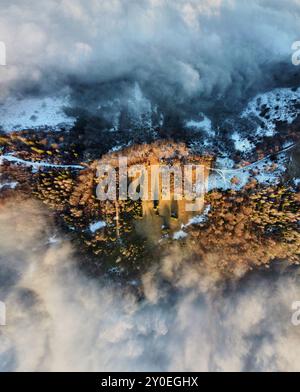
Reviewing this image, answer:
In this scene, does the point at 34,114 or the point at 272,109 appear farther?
the point at 272,109

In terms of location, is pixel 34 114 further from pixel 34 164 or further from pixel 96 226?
pixel 96 226

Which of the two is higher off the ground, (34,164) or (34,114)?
(34,114)

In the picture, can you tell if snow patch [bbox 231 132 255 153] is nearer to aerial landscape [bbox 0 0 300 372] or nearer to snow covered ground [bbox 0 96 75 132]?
aerial landscape [bbox 0 0 300 372]

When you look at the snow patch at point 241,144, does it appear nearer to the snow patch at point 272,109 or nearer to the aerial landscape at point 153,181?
the aerial landscape at point 153,181

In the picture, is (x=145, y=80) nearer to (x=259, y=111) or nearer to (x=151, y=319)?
(x=259, y=111)

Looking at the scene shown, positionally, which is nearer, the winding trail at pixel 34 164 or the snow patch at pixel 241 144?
the winding trail at pixel 34 164

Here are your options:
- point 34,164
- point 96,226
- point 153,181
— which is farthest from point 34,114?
point 153,181

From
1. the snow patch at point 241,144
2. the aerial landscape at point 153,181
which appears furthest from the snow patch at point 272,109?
the snow patch at point 241,144

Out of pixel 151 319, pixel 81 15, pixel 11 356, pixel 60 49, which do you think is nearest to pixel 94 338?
pixel 151 319
